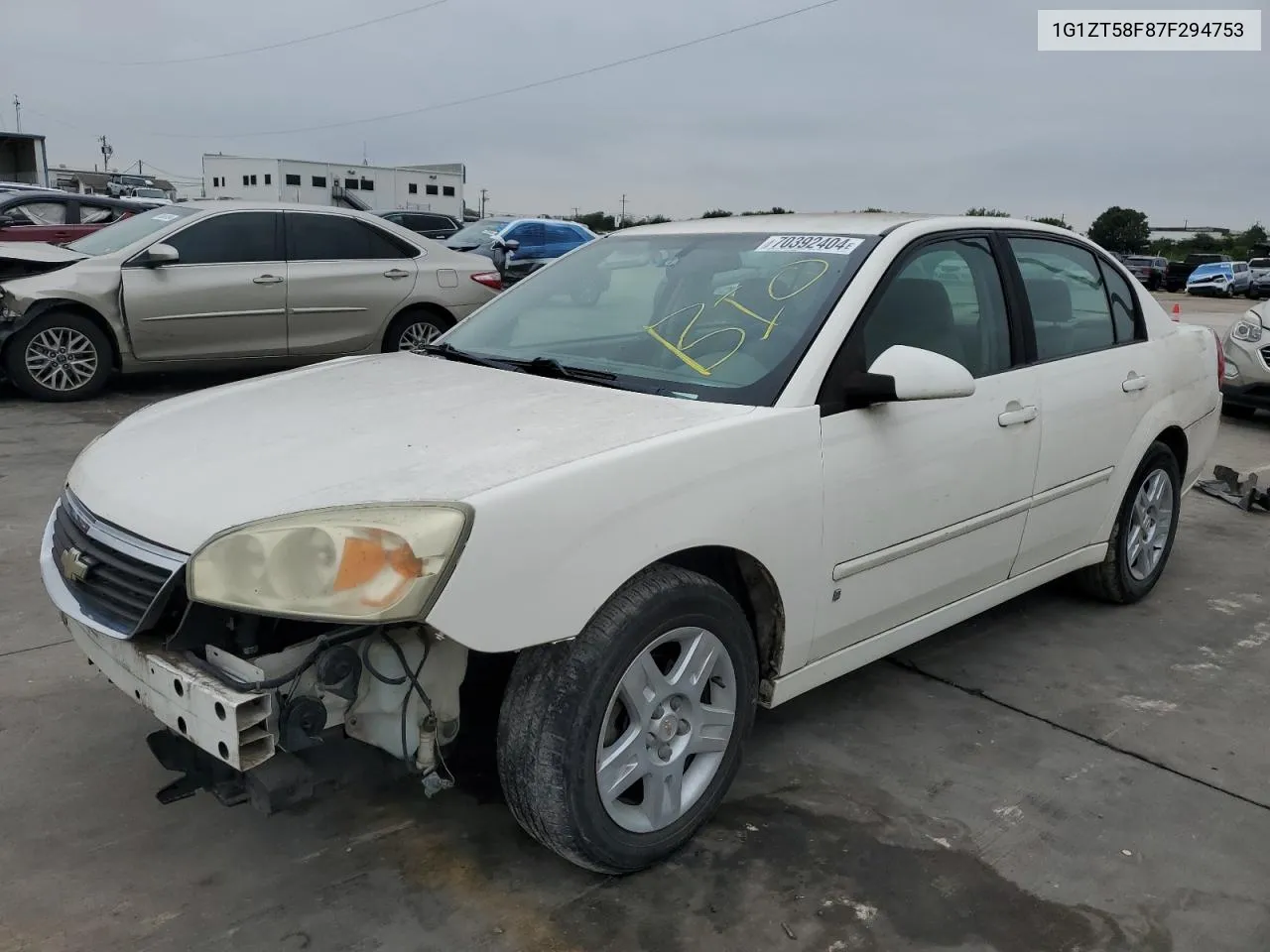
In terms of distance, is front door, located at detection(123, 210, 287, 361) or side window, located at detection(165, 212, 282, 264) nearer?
front door, located at detection(123, 210, 287, 361)

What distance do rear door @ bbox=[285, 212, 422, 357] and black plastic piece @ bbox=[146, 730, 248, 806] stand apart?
22.0 ft

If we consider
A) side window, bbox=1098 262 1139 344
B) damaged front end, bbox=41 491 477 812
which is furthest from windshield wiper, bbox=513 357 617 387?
side window, bbox=1098 262 1139 344

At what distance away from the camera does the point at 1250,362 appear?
9.34 meters

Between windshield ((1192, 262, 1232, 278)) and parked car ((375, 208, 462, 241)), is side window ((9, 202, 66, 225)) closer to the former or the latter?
parked car ((375, 208, 462, 241))

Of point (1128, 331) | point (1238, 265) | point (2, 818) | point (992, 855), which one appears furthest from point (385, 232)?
point (1238, 265)

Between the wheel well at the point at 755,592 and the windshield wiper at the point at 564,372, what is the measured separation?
0.61 metres

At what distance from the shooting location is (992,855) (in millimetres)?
2777

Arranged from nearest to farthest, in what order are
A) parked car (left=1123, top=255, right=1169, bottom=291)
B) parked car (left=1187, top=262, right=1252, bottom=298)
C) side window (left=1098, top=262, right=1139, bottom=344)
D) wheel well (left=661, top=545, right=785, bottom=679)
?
1. wheel well (left=661, top=545, right=785, bottom=679)
2. side window (left=1098, top=262, right=1139, bottom=344)
3. parked car (left=1187, top=262, right=1252, bottom=298)
4. parked car (left=1123, top=255, right=1169, bottom=291)

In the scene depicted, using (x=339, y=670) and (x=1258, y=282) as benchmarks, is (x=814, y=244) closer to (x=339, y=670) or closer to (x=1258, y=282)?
(x=339, y=670)

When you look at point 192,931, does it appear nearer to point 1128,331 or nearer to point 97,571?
point 97,571

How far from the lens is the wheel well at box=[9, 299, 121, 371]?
7.92 metres

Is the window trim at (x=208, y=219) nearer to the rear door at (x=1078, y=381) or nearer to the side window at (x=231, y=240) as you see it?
the side window at (x=231, y=240)

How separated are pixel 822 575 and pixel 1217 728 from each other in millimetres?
1676

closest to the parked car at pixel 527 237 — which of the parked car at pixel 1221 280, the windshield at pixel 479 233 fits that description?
the windshield at pixel 479 233
